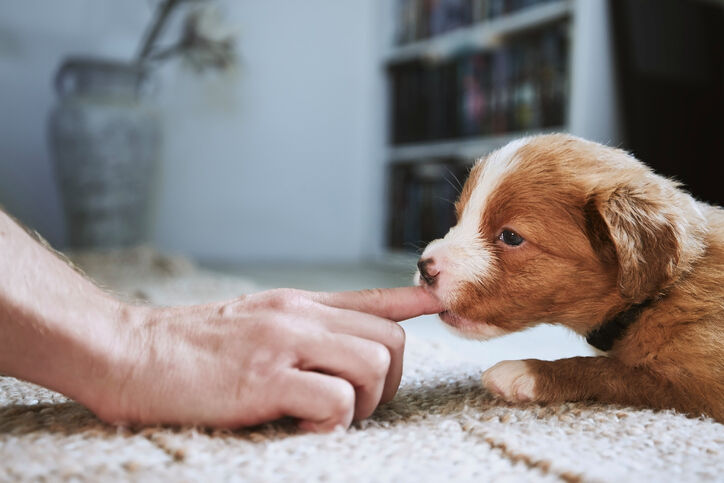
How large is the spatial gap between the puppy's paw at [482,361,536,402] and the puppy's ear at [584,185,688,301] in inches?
7.2

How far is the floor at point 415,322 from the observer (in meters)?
1.39

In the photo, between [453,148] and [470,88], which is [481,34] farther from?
[453,148]

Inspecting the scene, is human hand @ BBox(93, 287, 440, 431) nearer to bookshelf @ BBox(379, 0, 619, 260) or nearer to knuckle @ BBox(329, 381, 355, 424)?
knuckle @ BBox(329, 381, 355, 424)

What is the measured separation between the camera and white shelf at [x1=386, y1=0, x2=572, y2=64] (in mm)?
2816

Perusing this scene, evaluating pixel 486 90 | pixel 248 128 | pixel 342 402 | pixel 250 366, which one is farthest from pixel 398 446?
pixel 248 128

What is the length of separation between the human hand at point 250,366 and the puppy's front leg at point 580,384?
0.22 metres

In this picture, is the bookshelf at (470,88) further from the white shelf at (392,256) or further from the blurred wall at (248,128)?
the blurred wall at (248,128)

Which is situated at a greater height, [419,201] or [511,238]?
[511,238]

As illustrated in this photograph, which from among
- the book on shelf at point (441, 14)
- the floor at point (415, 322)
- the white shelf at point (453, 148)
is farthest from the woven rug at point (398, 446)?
the book on shelf at point (441, 14)

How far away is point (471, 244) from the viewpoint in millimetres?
986

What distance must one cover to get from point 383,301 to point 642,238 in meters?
0.38

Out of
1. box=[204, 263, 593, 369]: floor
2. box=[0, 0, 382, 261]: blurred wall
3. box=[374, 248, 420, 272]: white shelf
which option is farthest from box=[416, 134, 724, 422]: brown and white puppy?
box=[0, 0, 382, 261]: blurred wall

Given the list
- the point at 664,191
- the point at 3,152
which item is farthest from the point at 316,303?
the point at 3,152

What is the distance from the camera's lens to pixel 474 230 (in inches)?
39.4
